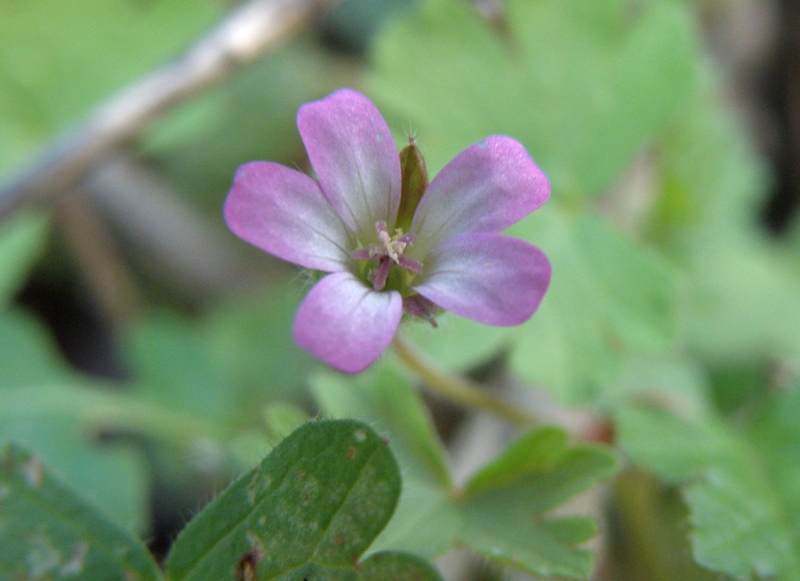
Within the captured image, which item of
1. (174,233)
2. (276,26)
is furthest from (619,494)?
(174,233)

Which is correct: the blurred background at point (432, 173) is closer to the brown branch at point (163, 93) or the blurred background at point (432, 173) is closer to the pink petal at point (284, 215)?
the brown branch at point (163, 93)

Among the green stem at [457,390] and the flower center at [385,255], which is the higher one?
the flower center at [385,255]

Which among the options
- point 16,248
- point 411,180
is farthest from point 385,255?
point 16,248

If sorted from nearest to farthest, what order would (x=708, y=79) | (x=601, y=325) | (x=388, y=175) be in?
(x=388, y=175) < (x=601, y=325) < (x=708, y=79)

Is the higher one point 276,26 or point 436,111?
point 276,26

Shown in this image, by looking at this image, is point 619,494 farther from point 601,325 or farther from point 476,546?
point 476,546

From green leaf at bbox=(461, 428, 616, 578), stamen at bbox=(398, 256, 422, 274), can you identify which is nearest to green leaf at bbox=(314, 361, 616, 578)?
green leaf at bbox=(461, 428, 616, 578)

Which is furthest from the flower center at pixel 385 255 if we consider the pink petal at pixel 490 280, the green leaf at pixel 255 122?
the green leaf at pixel 255 122

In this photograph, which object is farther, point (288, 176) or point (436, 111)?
point (436, 111)
